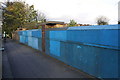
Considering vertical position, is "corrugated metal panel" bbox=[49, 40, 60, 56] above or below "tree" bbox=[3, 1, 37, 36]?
below

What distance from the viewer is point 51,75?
6.53 m

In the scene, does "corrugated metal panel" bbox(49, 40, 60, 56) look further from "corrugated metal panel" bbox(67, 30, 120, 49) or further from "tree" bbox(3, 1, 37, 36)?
"tree" bbox(3, 1, 37, 36)

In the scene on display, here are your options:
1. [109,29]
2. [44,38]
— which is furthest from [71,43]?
[44,38]

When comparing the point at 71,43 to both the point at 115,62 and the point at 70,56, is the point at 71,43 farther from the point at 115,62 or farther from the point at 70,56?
the point at 115,62

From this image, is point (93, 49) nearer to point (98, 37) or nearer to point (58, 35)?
point (98, 37)

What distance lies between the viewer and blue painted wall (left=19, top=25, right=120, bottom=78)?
4.84 m

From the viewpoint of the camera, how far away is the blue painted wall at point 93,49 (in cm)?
484

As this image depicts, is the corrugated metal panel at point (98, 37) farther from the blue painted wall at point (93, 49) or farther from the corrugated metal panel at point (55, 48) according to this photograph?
the corrugated metal panel at point (55, 48)

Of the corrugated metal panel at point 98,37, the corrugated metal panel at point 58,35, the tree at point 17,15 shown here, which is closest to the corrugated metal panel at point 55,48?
the corrugated metal panel at point 58,35

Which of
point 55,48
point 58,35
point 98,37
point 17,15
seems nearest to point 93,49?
point 98,37

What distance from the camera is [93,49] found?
5895 mm

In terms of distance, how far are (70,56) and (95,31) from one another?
283 centimetres

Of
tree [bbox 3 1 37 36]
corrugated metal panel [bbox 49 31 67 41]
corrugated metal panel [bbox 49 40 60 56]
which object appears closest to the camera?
corrugated metal panel [bbox 49 31 67 41]

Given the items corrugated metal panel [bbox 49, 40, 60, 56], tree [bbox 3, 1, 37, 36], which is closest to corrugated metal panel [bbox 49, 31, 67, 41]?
corrugated metal panel [bbox 49, 40, 60, 56]
